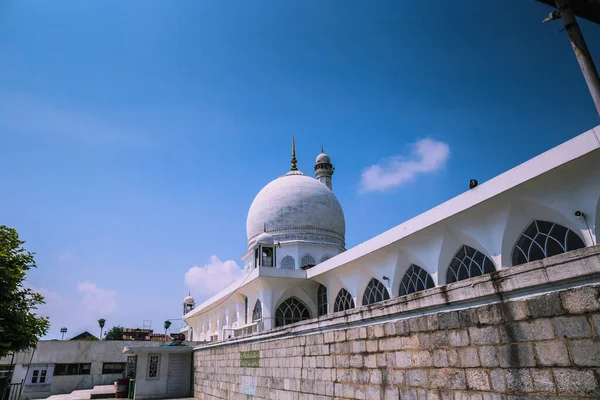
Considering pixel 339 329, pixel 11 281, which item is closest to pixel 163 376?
pixel 11 281

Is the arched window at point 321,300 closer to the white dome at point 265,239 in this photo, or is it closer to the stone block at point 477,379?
the white dome at point 265,239

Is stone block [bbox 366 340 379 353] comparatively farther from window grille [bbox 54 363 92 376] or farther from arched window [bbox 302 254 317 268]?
window grille [bbox 54 363 92 376]

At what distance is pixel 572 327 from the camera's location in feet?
10.5

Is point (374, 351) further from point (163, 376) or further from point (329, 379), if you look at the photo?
point (163, 376)

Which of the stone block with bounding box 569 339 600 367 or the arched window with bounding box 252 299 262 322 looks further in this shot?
the arched window with bounding box 252 299 262 322

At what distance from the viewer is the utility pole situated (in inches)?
236

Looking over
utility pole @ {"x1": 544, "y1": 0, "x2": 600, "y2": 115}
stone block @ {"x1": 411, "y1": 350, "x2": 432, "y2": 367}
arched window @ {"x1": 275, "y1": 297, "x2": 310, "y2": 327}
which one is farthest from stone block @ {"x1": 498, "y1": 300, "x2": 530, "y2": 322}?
arched window @ {"x1": 275, "y1": 297, "x2": 310, "y2": 327}

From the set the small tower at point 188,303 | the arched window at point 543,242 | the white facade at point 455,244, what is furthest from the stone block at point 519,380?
the small tower at point 188,303

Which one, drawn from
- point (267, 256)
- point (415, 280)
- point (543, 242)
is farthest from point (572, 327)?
point (267, 256)

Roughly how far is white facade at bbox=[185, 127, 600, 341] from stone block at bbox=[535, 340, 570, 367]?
5.98 metres

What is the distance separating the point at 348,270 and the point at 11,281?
11526 mm

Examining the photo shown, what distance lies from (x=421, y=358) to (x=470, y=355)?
0.72 m

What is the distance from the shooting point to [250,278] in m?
19.0

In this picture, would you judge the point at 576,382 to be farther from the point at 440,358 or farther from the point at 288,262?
the point at 288,262
